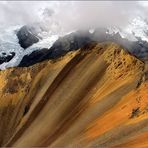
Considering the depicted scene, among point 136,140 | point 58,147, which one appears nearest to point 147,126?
point 136,140

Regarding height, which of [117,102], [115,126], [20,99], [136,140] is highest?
[20,99]

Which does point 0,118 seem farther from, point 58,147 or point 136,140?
point 136,140

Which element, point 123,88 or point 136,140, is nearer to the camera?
point 136,140

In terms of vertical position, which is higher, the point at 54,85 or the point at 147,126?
the point at 54,85

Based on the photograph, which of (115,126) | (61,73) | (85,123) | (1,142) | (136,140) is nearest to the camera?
(136,140)

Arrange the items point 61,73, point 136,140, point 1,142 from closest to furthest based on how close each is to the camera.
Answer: point 136,140 → point 1,142 → point 61,73

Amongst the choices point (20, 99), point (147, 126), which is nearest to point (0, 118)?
point (20, 99)
